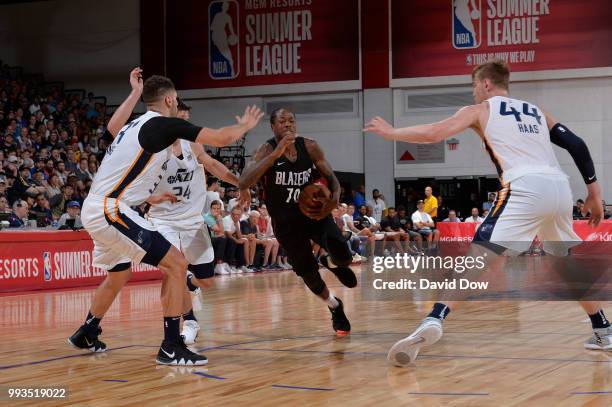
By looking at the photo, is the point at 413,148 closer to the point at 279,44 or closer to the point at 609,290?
the point at 279,44

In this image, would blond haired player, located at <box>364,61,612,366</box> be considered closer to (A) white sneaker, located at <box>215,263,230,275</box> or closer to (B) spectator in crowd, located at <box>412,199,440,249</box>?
(A) white sneaker, located at <box>215,263,230,275</box>

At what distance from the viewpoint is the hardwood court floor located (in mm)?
4660

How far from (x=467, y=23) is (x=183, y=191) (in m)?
20.8

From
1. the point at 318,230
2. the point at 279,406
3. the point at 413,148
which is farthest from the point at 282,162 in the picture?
the point at 413,148

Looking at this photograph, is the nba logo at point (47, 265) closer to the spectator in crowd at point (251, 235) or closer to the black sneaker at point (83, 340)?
the spectator in crowd at point (251, 235)

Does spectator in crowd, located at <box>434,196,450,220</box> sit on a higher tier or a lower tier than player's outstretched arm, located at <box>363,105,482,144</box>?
lower

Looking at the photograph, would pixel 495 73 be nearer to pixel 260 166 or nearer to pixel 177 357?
pixel 260 166

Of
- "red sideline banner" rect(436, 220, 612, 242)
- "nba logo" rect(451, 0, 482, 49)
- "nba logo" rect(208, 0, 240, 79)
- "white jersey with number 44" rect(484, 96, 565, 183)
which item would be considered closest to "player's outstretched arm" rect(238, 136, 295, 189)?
"white jersey with number 44" rect(484, 96, 565, 183)

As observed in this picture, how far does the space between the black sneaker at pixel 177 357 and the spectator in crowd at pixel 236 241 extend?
1139cm

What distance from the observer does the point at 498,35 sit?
85.0 ft

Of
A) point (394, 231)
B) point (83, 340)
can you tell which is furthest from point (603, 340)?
point (394, 231)

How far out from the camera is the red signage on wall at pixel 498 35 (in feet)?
82.5

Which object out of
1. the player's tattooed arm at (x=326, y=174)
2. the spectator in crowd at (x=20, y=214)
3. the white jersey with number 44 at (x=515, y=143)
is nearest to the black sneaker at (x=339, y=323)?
the player's tattooed arm at (x=326, y=174)

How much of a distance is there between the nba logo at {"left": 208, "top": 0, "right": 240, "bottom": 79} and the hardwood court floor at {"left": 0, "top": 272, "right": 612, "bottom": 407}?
18.9 m
